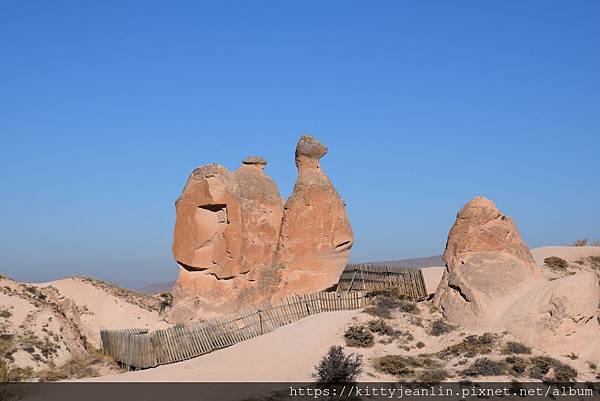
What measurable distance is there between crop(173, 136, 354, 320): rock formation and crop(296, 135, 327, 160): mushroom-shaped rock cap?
1.3 inches

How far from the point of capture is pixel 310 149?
68.9 feet

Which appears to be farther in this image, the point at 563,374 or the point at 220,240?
the point at 220,240

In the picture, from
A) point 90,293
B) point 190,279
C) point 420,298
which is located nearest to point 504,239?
point 420,298

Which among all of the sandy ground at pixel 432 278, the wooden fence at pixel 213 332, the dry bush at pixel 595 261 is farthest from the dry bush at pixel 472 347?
the dry bush at pixel 595 261

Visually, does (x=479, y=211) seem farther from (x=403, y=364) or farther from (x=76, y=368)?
Result: (x=76, y=368)

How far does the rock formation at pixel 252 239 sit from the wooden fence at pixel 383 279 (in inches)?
63.2

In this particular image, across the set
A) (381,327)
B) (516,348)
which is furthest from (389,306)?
(516,348)

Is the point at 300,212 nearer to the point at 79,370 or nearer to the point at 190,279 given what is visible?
the point at 190,279

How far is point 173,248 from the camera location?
2164 centimetres

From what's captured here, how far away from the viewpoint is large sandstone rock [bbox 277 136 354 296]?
67.1ft

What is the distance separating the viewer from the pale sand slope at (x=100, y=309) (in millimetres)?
26219

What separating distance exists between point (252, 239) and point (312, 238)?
2.14 meters

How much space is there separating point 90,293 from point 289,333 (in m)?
15.3

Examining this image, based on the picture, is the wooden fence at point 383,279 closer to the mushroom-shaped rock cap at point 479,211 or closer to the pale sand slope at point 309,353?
the pale sand slope at point 309,353
